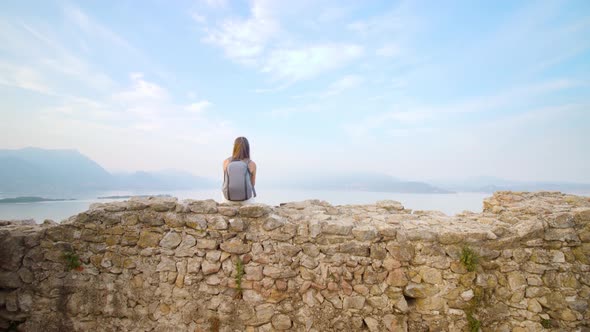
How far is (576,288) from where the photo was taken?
4.29 m

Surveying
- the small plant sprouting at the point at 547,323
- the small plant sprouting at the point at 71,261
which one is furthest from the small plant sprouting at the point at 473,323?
the small plant sprouting at the point at 71,261

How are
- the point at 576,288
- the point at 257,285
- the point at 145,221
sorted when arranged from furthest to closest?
1. the point at 145,221
2. the point at 257,285
3. the point at 576,288

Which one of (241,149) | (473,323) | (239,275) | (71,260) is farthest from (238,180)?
(473,323)

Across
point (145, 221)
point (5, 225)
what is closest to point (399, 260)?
point (145, 221)

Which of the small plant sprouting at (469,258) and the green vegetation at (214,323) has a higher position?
the small plant sprouting at (469,258)

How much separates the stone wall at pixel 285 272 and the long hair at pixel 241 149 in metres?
1.17

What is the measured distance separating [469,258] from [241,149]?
451cm

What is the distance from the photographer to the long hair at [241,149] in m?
5.64

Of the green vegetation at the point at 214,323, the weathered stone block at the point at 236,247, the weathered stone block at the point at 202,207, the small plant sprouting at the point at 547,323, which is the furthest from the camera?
the weathered stone block at the point at 202,207

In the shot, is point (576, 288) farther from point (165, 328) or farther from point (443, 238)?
point (165, 328)

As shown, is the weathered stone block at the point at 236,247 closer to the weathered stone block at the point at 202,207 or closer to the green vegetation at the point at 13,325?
the weathered stone block at the point at 202,207

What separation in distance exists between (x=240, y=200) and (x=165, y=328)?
2468mm

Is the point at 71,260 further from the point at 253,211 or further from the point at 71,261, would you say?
the point at 253,211

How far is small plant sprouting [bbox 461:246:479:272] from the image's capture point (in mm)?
4375
